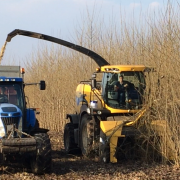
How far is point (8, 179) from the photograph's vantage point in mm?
7148

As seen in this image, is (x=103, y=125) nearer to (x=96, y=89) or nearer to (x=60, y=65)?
(x=96, y=89)

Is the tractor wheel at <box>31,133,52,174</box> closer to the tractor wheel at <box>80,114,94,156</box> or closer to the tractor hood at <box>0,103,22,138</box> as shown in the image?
the tractor hood at <box>0,103,22,138</box>

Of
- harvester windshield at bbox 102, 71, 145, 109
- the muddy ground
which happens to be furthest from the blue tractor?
harvester windshield at bbox 102, 71, 145, 109

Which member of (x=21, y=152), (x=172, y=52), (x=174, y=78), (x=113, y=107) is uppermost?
(x=172, y=52)

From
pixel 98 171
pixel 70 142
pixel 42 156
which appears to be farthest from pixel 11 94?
pixel 70 142

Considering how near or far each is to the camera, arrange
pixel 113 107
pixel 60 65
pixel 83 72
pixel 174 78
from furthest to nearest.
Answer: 1. pixel 60 65
2. pixel 83 72
3. pixel 113 107
4. pixel 174 78

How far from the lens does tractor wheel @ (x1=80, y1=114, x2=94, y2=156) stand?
29.5 feet

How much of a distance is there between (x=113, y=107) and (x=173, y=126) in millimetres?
1625

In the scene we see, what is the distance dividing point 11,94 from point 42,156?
1.72m

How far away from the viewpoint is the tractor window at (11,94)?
8320 mm

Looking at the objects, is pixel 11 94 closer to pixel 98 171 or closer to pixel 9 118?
pixel 9 118

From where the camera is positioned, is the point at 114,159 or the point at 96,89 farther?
the point at 96,89

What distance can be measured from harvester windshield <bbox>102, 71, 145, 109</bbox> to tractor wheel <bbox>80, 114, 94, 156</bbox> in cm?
66

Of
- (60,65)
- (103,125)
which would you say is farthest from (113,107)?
(60,65)
